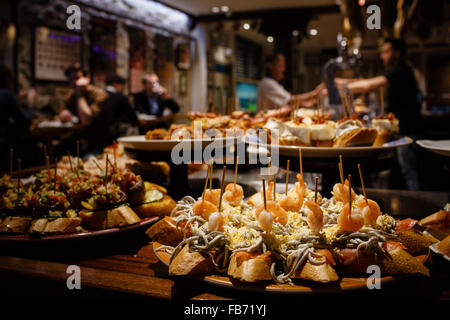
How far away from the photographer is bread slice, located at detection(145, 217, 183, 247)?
118cm

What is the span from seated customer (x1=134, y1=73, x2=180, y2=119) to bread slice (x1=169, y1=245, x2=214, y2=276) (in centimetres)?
646

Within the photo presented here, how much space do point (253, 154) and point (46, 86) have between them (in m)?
5.43

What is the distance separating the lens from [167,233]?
1.18 meters

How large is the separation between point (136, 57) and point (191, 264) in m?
7.81

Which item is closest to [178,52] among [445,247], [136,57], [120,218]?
[136,57]

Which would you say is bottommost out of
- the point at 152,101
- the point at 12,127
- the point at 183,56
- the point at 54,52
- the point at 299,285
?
the point at 299,285

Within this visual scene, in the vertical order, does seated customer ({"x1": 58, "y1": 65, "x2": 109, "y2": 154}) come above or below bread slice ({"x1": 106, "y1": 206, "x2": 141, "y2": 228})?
above

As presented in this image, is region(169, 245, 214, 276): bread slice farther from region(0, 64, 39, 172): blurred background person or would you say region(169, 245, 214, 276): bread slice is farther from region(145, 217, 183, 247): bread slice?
region(0, 64, 39, 172): blurred background person

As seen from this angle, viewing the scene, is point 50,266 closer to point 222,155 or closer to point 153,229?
point 153,229

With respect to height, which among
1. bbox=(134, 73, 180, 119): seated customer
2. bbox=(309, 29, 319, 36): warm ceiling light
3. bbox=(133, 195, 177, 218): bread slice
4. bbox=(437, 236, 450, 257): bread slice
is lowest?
bbox=(437, 236, 450, 257): bread slice

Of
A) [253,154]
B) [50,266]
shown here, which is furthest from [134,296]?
[253,154]

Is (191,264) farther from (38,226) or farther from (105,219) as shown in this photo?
(38,226)

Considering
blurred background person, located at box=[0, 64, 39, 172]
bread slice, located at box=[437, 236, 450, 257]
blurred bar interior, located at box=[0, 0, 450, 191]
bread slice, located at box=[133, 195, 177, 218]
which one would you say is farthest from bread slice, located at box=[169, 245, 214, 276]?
blurred background person, located at box=[0, 64, 39, 172]
